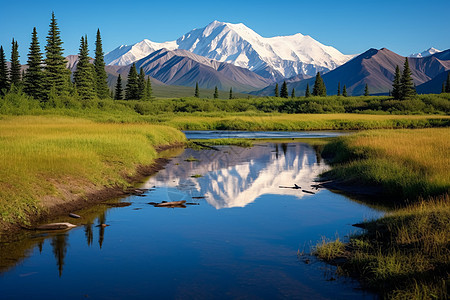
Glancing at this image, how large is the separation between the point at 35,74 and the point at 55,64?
3.76 m

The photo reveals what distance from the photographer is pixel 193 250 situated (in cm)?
1242

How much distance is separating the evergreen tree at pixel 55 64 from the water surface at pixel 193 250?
58908 millimetres

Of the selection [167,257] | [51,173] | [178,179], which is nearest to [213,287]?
[167,257]

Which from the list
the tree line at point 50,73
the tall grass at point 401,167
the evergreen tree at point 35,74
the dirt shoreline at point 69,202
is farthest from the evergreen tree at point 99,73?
the dirt shoreline at point 69,202

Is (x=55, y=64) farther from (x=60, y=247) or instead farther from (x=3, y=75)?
(x=60, y=247)

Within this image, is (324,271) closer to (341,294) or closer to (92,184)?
(341,294)

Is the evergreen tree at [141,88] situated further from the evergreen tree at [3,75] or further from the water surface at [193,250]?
the water surface at [193,250]

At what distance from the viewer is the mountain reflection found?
2056cm

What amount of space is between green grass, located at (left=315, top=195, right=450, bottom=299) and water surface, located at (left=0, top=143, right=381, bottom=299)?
1.70 feet

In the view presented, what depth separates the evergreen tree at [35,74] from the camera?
2901 inches

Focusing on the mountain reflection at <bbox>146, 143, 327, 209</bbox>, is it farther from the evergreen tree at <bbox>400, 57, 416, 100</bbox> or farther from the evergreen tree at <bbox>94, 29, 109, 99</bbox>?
the evergreen tree at <bbox>400, 57, 416, 100</bbox>

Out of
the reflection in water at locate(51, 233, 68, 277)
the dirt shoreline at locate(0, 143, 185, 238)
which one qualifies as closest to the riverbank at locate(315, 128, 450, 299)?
the reflection in water at locate(51, 233, 68, 277)

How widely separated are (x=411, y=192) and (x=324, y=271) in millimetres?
8929

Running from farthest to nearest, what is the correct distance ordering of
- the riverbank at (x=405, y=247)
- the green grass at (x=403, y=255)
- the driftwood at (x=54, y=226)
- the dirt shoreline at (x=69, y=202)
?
1. the driftwood at (x=54, y=226)
2. the dirt shoreline at (x=69, y=202)
3. the riverbank at (x=405, y=247)
4. the green grass at (x=403, y=255)
